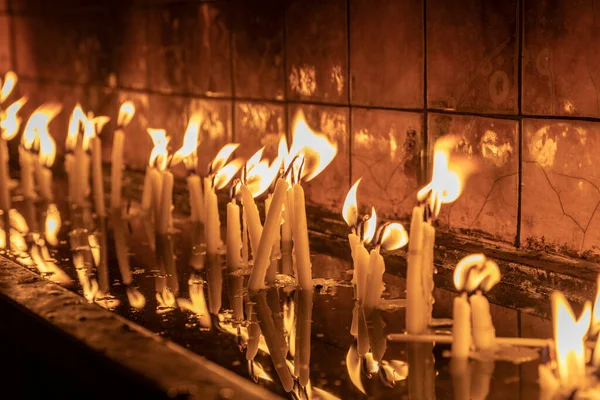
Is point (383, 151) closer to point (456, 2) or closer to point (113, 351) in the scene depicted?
point (456, 2)

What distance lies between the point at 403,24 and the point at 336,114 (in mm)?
408

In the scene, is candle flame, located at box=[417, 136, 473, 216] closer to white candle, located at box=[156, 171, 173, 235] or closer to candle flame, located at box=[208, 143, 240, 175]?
candle flame, located at box=[208, 143, 240, 175]

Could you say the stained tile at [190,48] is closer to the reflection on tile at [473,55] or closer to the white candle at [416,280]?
the reflection on tile at [473,55]

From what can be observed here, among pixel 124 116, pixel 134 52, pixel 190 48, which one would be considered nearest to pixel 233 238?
pixel 124 116

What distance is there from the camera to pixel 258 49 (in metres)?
3.18

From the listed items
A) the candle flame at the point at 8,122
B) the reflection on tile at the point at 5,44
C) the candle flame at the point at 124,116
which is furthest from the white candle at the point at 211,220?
the reflection on tile at the point at 5,44

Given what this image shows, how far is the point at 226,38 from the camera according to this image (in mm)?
3330

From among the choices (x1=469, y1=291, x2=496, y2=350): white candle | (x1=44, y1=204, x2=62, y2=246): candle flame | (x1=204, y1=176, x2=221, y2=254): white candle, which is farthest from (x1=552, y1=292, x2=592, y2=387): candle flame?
(x1=44, y1=204, x2=62, y2=246): candle flame

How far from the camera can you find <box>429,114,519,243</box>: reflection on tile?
238 centimetres

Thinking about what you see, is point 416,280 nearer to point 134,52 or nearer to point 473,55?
point 473,55

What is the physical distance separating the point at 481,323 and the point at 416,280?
0.15m

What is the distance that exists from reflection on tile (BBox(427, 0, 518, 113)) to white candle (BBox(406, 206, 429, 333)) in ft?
2.37

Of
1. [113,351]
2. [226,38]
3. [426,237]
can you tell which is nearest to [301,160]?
[426,237]

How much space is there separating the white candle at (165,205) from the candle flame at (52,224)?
0.30 m
